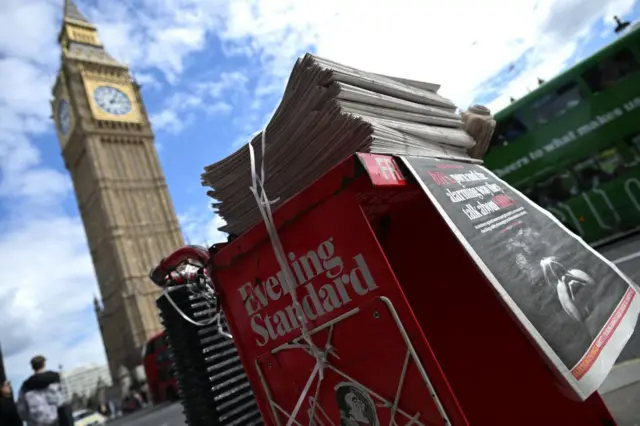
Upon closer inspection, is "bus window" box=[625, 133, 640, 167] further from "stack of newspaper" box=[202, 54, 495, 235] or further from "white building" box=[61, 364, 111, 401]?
"white building" box=[61, 364, 111, 401]

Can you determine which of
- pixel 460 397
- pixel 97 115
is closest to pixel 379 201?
pixel 460 397

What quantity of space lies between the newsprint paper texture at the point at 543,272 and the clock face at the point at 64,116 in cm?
5569

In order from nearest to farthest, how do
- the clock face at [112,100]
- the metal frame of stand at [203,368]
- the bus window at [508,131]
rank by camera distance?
the metal frame of stand at [203,368]
the bus window at [508,131]
the clock face at [112,100]

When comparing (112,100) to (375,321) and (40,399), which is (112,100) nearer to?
(40,399)

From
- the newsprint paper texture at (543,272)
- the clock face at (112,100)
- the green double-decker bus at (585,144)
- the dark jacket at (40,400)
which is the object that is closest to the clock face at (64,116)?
the clock face at (112,100)

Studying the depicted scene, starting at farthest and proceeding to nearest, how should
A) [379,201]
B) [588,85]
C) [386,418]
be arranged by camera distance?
[588,85], [379,201], [386,418]

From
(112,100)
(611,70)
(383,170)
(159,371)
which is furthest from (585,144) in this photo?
(112,100)

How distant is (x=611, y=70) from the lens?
849 centimetres

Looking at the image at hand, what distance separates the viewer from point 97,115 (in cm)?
4866

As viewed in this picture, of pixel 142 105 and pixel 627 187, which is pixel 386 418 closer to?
pixel 627 187

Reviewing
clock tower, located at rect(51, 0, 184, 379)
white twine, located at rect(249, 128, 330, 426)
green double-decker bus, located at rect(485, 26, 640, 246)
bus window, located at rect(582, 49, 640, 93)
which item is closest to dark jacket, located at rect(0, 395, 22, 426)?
white twine, located at rect(249, 128, 330, 426)

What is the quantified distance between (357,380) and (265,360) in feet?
1.47

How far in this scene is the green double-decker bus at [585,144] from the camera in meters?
8.49

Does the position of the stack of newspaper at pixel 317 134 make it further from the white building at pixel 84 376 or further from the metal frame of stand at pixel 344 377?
the white building at pixel 84 376
